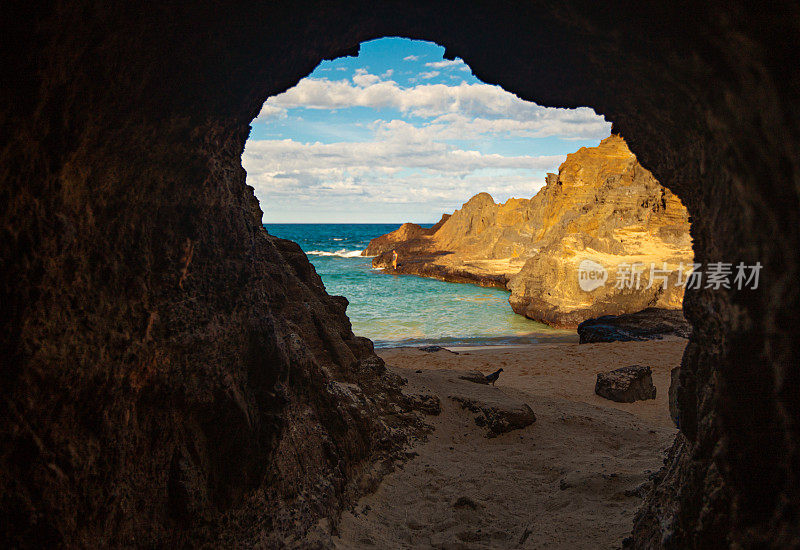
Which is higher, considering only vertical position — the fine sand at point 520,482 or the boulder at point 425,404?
the boulder at point 425,404

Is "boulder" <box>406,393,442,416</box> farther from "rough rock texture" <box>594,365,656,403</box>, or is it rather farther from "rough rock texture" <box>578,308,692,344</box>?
"rough rock texture" <box>578,308,692,344</box>

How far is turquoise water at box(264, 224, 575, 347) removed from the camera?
14.5 m

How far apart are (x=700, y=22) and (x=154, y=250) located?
2.68 meters

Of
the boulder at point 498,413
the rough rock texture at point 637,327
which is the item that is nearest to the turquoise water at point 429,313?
the rough rock texture at point 637,327

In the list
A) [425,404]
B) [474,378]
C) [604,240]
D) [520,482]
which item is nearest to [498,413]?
[425,404]

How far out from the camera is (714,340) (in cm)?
220

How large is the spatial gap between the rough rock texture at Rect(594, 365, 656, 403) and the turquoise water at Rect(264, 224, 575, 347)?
617cm

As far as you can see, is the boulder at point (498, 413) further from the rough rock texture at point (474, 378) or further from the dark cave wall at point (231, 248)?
the dark cave wall at point (231, 248)

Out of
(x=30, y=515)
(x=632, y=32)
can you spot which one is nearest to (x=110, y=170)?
(x=30, y=515)

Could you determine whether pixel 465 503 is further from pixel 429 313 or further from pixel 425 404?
pixel 429 313

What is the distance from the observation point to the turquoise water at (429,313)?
1452cm

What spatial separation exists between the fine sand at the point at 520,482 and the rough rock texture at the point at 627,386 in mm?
403

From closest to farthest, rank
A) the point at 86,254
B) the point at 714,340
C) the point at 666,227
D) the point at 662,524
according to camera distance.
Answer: the point at 86,254
the point at 714,340
the point at 662,524
the point at 666,227

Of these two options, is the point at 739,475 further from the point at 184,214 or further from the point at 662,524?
the point at 184,214
